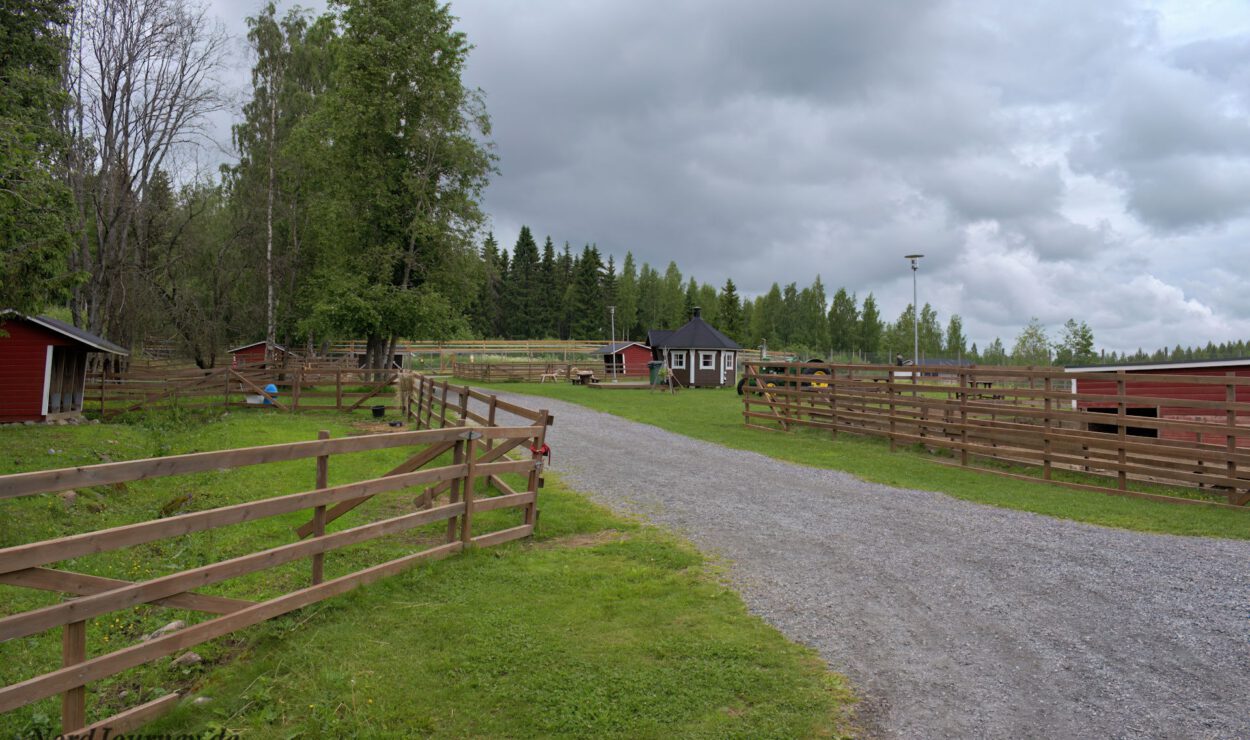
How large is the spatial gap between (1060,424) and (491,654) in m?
13.3

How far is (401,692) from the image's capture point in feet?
12.9

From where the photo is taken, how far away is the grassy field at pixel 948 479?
8.54m

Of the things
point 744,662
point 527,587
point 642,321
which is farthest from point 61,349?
point 642,321

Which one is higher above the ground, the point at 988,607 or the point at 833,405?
the point at 833,405

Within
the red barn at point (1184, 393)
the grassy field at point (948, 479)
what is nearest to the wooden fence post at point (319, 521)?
the grassy field at point (948, 479)

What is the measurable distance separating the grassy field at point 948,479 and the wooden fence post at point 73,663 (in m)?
9.63

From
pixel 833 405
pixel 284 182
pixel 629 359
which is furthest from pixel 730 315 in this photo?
pixel 833 405

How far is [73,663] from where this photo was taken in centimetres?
342

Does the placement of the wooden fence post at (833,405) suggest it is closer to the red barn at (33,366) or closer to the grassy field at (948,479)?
the grassy field at (948,479)

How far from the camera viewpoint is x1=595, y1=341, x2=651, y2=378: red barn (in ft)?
158

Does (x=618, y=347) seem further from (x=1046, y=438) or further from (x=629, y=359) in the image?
(x=1046, y=438)

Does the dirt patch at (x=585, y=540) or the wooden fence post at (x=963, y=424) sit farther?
the wooden fence post at (x=963, y=424)

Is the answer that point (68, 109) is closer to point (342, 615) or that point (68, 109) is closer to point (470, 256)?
point (470, 256)

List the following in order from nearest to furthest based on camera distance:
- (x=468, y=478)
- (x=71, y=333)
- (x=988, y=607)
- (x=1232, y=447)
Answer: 1. (x=988, y=607)
2. (x=468, y=478)
3. (x=1232, y=447)
4. (x=71, y=333)
